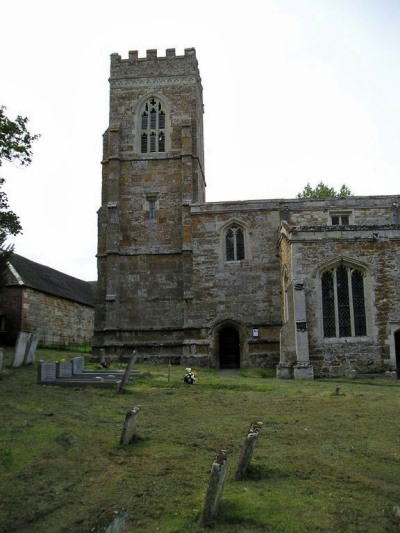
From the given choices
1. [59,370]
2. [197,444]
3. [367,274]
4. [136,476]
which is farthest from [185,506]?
[367,274]

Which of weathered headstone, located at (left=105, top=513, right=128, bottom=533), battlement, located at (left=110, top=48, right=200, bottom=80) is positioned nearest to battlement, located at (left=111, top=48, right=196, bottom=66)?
battlement, located at (left=110, top=48, right=200, bottom=80)

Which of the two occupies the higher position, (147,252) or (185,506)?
(147,252)

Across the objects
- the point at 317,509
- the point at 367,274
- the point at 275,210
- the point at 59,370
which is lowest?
the point at 317,509

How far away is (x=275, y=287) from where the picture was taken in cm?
2784

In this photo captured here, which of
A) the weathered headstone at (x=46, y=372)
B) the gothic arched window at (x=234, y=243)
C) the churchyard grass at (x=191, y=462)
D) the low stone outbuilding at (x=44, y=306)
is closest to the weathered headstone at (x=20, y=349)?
the weathered headstone at (x=46, y=372)

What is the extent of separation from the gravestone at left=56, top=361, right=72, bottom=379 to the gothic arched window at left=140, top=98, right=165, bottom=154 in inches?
679

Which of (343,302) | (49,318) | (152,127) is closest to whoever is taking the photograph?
(343,302)

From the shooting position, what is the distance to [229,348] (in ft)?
93.3

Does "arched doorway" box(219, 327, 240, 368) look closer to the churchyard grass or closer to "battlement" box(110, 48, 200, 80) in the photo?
the churchyard grass

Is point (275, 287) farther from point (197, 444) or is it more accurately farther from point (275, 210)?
point (197, 444)

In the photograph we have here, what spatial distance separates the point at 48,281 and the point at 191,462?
102 ft

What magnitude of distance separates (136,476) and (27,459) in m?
1.99

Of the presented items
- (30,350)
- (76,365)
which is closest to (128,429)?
(76,365)

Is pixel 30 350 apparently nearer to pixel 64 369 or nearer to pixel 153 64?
pixel 64 369
